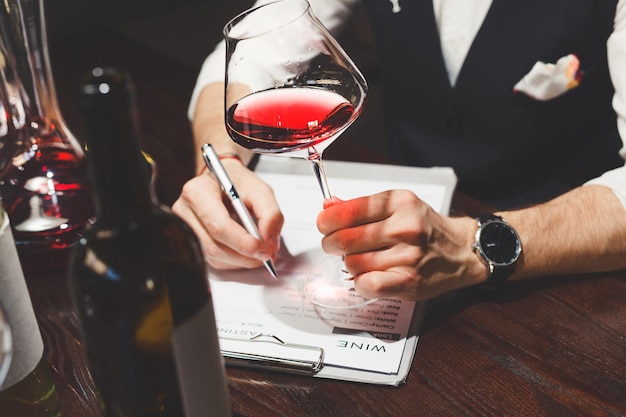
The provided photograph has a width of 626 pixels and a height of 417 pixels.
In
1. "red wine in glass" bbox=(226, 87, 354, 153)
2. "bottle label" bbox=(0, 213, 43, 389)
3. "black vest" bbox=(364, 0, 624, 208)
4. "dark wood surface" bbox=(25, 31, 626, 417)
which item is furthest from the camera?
"black vest" bbox=(364, 0, 624, 208)

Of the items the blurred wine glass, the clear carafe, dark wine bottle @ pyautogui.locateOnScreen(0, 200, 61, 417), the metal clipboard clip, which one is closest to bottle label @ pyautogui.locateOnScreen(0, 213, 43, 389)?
dark wine bottle @ pyautogui.locateOnScreen(0, 200, 61, 417)

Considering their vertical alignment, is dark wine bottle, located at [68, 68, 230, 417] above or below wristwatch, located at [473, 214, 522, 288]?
above

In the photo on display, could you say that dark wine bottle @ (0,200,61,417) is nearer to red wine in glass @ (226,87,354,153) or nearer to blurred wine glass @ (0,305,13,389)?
blurred wine glass @ (0,305,13,389)

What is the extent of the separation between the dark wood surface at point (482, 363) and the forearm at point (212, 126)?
0.35m

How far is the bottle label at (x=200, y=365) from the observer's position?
53 cm

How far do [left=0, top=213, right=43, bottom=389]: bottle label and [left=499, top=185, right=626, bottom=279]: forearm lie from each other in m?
0.61

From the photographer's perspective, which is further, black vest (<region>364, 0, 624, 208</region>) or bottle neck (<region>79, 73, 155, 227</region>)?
black vest (<region>364, 0, 624, 208</region>)

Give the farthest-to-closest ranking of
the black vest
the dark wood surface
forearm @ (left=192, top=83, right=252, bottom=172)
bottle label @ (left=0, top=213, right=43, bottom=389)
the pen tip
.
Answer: the black vest → forearm @ (left=192, top=83, right=252, bottom=172) → the pen tip → the dark wood surface → bottle label @ (left=0, top=213, right=43, bottom=389)

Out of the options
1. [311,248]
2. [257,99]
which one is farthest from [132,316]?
[311,248]

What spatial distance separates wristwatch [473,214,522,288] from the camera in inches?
36.3

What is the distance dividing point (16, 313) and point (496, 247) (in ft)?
1.97

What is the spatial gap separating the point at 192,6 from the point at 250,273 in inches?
119

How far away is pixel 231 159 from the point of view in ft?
3.78

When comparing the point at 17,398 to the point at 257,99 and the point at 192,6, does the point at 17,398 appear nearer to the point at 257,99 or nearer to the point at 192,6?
the point at 257,99
